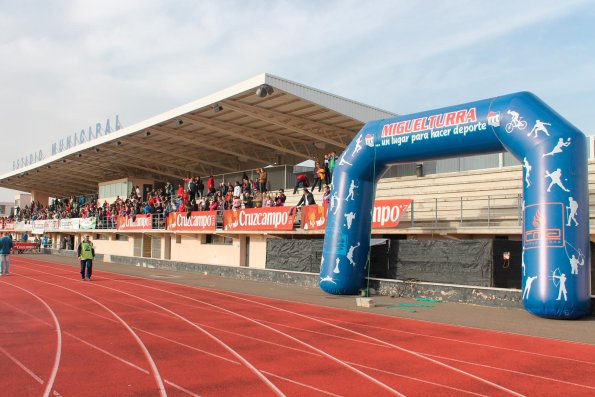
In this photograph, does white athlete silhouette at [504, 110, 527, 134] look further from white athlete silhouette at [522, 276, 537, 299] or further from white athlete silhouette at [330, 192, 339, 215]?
white athlete silhouette at [330, 192, 339, 215]

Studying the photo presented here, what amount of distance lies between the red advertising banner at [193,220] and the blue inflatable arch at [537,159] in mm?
13102

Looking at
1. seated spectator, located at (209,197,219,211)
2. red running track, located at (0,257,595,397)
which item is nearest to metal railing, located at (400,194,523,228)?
red running track, located at (0,257,595,397)

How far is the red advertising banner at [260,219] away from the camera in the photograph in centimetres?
2141

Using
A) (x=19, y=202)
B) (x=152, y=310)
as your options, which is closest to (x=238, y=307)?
(x=152, y=310)

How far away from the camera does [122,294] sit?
53.5 feet

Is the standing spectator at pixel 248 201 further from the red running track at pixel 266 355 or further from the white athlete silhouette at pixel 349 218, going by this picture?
the red running track at pixel 266 355

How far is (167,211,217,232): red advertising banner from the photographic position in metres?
26.5

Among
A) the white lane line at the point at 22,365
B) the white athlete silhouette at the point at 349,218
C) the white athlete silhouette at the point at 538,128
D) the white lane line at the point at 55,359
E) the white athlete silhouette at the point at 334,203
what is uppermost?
the white athlete silhouette at the point at 538,128

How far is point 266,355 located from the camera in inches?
319

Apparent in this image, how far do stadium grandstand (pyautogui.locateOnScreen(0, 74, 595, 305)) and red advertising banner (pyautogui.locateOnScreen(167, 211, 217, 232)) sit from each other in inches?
2.1

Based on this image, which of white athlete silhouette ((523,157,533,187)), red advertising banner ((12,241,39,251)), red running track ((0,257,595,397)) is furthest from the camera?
red advertising banner ((12,241,39,251))

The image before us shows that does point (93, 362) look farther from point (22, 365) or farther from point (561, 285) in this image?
point (561, 285)

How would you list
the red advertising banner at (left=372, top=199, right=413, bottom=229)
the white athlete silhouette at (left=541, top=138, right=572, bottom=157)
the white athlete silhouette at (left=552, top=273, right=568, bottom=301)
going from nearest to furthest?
the white athlete silhouette at (left=552, top=273, right=568, bottom=301), the white athlete silhouette at (left=541, top=138, right=572, bottom=157), the red advertising banner at (left=372, top=199, right=413, bottom=229)

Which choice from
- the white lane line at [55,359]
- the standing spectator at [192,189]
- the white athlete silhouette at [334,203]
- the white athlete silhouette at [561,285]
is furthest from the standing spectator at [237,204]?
the white athlete silhouette at [561,285]
